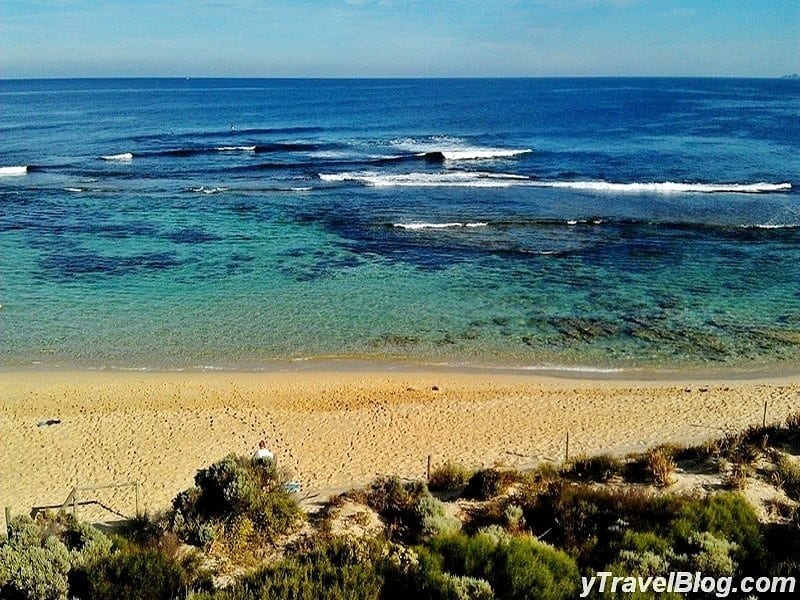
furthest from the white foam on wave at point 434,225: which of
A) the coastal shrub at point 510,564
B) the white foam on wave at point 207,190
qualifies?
the coastal shrub at point 510,564

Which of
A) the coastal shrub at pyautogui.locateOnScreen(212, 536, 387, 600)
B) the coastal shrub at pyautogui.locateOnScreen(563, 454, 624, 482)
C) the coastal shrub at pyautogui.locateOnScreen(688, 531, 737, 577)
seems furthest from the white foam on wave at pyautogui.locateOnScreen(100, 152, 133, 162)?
the coastal shrub at pyautogui.locateOnScreen(688, 531, 737, 577)

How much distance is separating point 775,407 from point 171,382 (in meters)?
14.2

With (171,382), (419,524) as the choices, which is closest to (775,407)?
(419,524)

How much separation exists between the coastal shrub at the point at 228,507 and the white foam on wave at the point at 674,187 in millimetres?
34920

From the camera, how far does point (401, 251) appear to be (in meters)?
28.3

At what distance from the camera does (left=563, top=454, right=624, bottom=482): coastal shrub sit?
1106cm

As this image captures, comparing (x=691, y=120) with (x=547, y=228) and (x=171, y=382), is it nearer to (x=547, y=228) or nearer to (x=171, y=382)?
(x=547, y=228)

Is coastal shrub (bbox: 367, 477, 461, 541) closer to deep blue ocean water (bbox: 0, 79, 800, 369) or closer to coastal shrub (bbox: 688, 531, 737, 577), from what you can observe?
coastal shrub (bbox: 688, 531, 737, 577)

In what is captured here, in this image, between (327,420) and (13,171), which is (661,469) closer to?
(327,420)

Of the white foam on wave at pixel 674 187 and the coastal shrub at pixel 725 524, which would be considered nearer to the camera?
the coastal shrub at pixel 725 524

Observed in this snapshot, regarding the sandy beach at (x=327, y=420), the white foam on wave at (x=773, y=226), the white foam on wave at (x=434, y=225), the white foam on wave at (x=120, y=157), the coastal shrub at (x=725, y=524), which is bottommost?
the sandy beach at (x=327, y=420)

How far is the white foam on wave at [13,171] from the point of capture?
4466 cm

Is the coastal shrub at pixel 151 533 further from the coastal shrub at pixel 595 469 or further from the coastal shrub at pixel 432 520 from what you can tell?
the coastal shrub at pixel 595 469

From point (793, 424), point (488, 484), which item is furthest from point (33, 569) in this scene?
point (793, 424)
